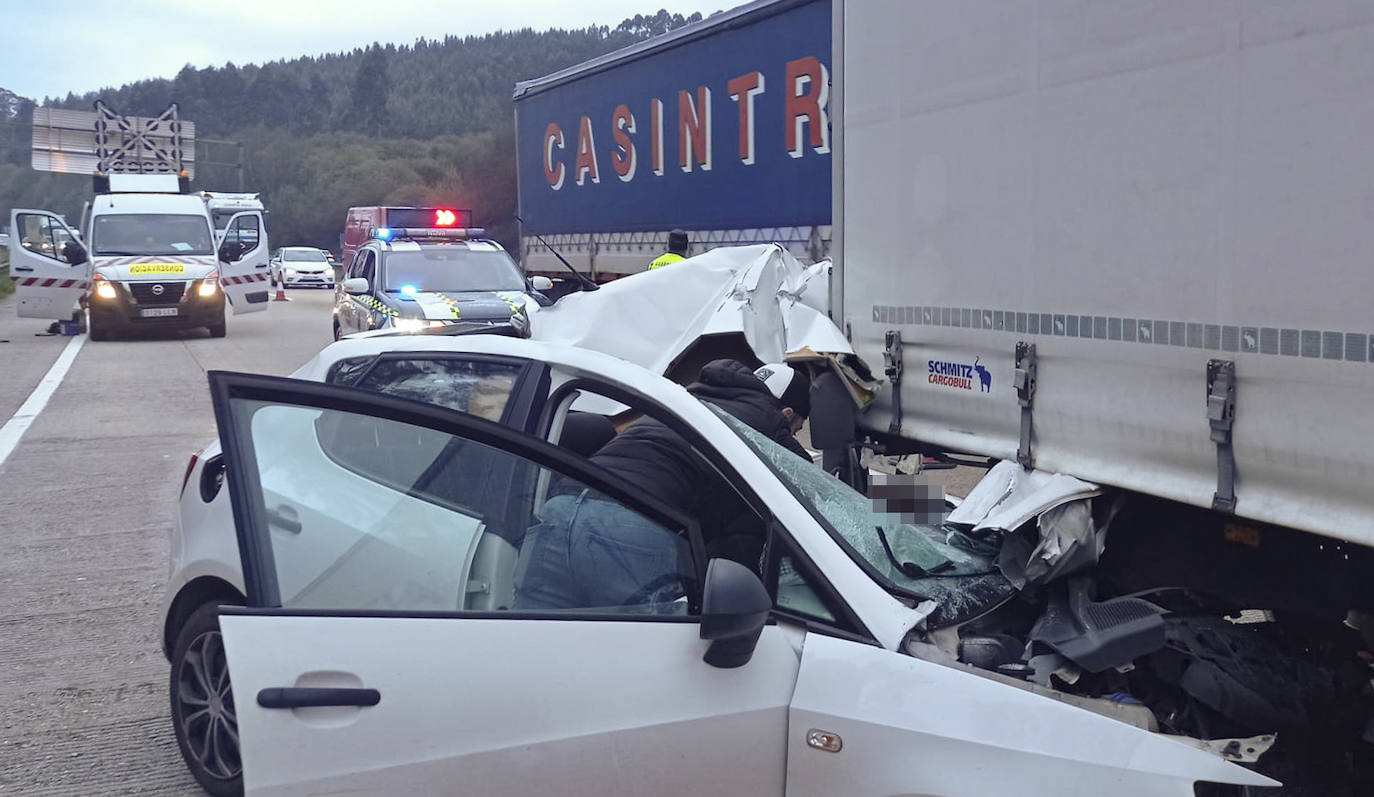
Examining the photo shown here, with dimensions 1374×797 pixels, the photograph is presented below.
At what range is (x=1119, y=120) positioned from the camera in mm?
4117

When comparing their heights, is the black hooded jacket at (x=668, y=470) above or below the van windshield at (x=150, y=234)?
below

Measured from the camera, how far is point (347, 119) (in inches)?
4540

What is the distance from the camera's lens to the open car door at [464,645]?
264cm

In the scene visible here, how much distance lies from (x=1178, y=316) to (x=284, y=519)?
8.80 ft

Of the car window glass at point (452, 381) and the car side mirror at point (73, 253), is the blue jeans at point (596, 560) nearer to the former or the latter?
the car window glass at point (452, 381)

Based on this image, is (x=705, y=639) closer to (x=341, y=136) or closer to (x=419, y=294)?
(x=419, y=294)

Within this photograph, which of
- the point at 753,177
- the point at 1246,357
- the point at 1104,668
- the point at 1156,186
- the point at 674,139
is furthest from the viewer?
the point at 674,139

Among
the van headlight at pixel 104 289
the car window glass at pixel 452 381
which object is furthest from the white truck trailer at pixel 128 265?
the car window glass at pixel 452 381

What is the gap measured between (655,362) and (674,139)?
22.1 feet

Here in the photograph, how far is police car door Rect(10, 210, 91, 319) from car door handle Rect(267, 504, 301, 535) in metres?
20.6

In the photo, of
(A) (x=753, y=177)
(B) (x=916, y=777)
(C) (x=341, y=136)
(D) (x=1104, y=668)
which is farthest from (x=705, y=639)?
(C) (x=341, y=136)

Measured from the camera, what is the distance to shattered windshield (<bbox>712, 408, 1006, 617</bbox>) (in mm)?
3158

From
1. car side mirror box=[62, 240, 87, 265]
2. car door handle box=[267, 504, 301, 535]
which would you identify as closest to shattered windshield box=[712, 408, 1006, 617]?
car door handle box=[267, 504, 301, 535]

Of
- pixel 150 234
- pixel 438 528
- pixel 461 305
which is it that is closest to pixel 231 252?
pixel 150 234
